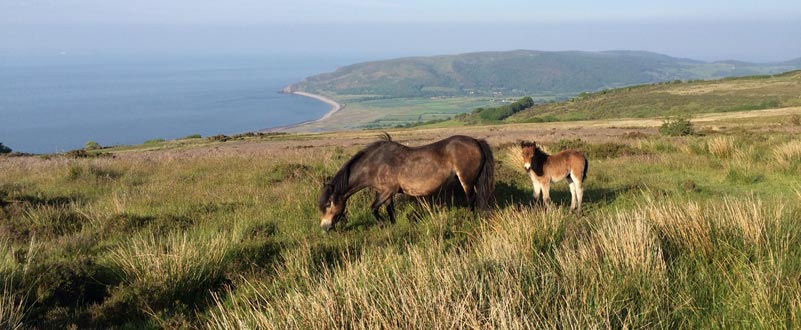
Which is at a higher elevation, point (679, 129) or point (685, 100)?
point (685, 100)

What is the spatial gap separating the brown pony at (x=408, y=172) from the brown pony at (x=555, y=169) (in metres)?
1.86

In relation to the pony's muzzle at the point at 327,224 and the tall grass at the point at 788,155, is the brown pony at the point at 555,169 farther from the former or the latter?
the tall grass at the point at 788,155

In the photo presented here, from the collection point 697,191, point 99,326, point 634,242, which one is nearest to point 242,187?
point 99,326

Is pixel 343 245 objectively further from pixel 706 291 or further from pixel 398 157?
pixel 706 291

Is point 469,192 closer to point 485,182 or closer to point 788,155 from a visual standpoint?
point 485,182

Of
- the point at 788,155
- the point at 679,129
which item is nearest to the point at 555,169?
the point at 788,155

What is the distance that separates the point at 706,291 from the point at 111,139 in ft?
505

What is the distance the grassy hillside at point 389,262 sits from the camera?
3.51 metres

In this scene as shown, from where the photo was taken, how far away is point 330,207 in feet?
25.4

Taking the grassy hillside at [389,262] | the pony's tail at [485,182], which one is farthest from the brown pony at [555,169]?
the pony's tail at [485,182]

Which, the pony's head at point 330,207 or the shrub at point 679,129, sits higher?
the pony's head at point 330,207

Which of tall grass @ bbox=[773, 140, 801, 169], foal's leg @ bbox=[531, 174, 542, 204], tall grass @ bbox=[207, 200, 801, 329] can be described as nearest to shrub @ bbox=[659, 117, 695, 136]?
tall grass @ bbox=[773, 140, 801, 169]

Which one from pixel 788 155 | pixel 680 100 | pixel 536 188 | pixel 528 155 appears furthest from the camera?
pixel 680 100

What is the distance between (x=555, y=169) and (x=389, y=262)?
6.18 m
